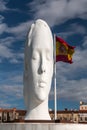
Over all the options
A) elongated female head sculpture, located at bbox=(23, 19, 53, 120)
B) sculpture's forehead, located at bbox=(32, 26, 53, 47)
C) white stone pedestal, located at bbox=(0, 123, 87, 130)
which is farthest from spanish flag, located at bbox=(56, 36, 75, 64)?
white stone pedestal, located at bbox=(0, 123, 87, 130)

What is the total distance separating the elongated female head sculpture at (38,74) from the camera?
22359mm

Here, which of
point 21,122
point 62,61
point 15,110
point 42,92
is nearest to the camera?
point 21,122

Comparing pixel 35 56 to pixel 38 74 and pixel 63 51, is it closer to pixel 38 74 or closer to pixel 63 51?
pixel 38 74

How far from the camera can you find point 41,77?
2241 cm

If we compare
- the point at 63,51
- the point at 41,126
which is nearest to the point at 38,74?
the point at 41,126

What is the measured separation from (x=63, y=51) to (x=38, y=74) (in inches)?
304

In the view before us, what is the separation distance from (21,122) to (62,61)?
9.89 meters

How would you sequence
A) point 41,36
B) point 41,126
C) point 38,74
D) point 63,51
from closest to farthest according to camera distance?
point 41,126
point 38,74
point 41,36
point 63,51

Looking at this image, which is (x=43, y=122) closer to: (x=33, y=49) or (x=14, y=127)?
(x=14, y=127)

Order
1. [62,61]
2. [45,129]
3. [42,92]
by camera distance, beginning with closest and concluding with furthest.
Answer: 1. [45,129]
2. [42,92]
3. [62,61]

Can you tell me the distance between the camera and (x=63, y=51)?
29.8 meters

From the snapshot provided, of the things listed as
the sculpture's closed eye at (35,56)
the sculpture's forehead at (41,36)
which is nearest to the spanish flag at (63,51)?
the sculpture's forehead at (41,36)

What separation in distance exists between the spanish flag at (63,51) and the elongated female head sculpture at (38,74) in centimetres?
630

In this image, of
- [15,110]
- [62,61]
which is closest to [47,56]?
[62,61]
